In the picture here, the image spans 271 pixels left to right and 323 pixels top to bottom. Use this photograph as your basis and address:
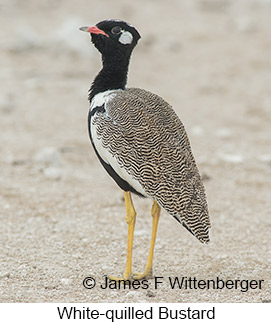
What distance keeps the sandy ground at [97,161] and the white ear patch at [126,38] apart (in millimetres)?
1546

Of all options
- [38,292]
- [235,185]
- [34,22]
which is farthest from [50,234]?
[34,22]

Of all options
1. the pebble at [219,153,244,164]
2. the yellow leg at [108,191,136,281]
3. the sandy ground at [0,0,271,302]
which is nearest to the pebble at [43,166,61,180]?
the sandy ground at [0,0,271,302]

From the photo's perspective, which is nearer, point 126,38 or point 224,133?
point 126,38

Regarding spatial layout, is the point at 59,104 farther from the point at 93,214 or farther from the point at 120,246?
the point at 120,246

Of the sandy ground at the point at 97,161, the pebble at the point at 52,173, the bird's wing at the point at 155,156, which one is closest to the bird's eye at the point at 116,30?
the bird's wing at the point at 155,156

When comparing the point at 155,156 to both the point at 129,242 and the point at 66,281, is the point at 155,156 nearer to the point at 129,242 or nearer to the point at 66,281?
the point at 129,242

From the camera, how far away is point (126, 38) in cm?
414

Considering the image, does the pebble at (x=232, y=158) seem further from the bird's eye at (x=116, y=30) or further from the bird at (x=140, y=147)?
the bird's eye at (x=116, y=30)

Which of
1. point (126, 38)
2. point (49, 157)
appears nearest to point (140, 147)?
point (126, 38)

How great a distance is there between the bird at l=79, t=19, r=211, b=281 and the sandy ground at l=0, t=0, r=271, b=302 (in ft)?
1.68

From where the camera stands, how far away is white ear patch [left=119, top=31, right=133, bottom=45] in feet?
13.5

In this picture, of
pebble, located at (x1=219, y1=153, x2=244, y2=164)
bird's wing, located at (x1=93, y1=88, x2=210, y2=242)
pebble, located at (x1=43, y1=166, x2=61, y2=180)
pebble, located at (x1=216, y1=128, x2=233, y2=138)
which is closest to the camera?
bird's wing, located at (x1=93, y1=88, x2=210, y2=242)

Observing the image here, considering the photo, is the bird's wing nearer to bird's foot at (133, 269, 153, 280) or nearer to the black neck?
the black neck

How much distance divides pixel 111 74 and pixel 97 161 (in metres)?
2.37
